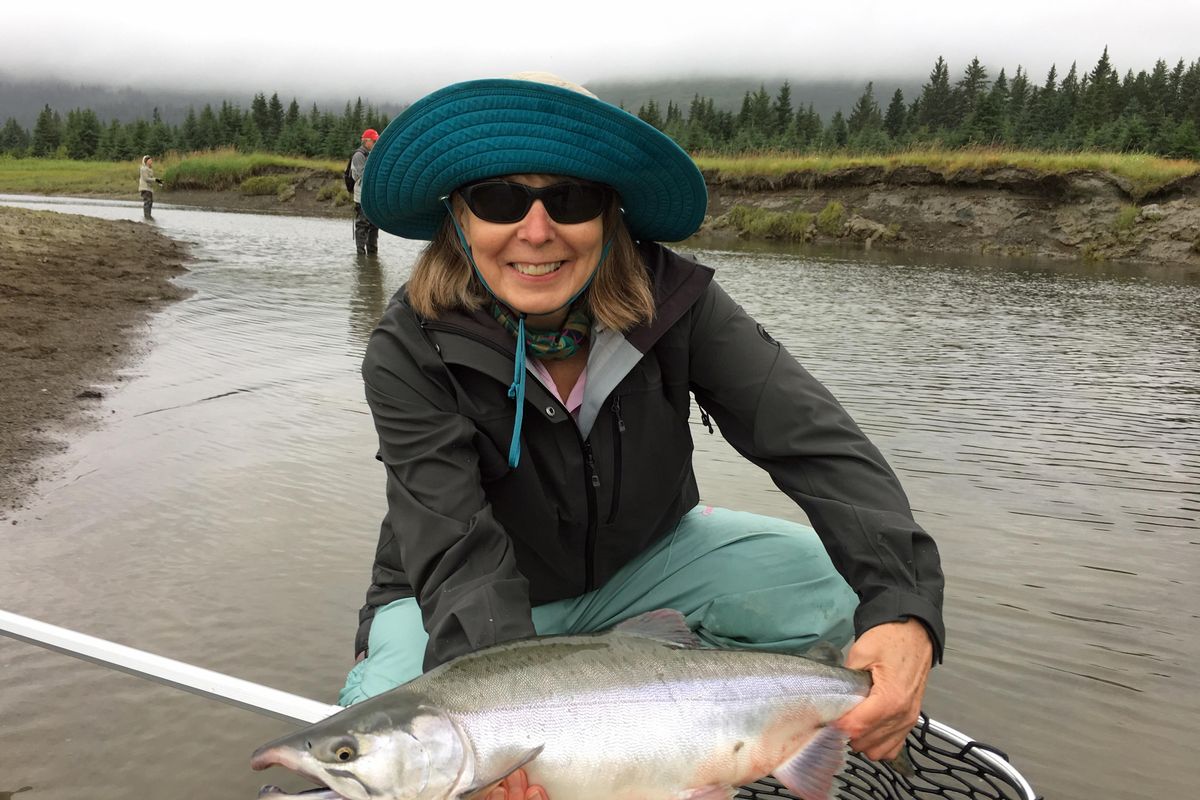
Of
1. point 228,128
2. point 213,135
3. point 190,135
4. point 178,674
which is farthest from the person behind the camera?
point 190,135

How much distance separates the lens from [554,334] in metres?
2.43

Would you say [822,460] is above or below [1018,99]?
below

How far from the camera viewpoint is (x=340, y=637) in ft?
9.93

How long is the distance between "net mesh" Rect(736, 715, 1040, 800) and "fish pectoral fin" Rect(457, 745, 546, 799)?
0.75m

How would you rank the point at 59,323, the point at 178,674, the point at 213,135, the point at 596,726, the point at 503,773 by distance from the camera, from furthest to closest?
the point at 213,135 < the point at 59,323 < the point at 178,674 < the point at 596,726 < the point at 503,773

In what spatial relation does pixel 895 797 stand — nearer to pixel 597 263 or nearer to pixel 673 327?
pixel 673 327

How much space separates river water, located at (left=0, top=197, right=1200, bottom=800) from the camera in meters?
2.46

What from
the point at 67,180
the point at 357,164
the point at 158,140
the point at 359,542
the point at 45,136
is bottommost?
the point at 359,542

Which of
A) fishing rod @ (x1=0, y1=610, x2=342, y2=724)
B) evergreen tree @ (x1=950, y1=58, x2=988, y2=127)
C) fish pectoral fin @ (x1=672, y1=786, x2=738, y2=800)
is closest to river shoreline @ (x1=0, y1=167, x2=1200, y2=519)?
fishing rod @ (x1=0, y1=610, x2=342, y2=724)

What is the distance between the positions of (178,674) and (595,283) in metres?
1.47

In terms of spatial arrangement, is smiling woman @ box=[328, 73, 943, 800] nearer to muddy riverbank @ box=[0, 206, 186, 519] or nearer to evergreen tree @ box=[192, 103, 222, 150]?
muddy riverbank @ box=[0, 206, 186, 519]

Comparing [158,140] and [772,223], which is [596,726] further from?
[158,140]

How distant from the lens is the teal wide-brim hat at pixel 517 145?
7.42 feet

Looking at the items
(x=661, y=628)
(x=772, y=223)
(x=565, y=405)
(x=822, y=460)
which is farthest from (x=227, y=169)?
(x=661, y=628)
